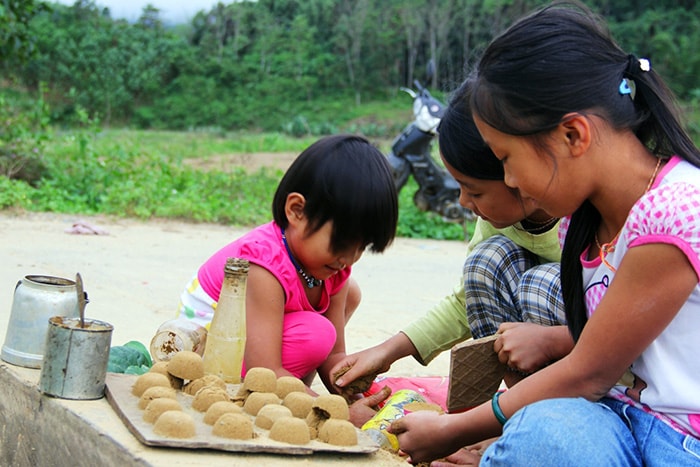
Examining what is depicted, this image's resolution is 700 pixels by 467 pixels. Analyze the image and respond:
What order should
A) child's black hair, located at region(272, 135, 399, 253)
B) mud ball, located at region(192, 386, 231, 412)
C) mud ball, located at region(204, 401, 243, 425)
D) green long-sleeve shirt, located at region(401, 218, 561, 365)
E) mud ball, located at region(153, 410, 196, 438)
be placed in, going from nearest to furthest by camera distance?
mud ball, located at region(153, 410, 196, 438), mud ball, located at region(204, 401, 243, 425), mud ball, located at region(192, 386, 231, 412), child's black hair, located at region(272, 135, 399, 253), green long-sleeve shirt, located at region(401, 218, 561, 365)

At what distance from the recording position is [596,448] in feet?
5.30

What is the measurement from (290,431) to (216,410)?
0.19 m

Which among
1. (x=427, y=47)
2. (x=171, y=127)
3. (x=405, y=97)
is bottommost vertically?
(x=171, y=127)

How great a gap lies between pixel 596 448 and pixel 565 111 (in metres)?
0.69

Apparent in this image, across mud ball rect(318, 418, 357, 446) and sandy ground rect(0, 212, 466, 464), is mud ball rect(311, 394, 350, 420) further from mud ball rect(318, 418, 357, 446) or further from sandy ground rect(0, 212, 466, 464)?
sandy ground rect(0, 212, 466, 464)

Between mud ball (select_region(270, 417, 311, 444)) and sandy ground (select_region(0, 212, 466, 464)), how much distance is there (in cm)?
163

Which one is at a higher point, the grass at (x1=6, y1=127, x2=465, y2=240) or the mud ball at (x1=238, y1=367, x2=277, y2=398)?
the mud ball at (x1=238, y1=367, x2=277, y2=398)

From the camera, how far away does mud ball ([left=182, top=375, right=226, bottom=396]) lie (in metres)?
2.03

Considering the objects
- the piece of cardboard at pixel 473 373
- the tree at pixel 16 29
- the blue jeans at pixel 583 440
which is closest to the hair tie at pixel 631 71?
the blue jeans at pixel 583 440

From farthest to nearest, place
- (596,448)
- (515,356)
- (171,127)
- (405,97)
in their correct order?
(405,97) → (171,127) → (515,356) → (596,448)

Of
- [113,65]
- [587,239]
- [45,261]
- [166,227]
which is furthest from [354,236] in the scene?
[113,65]

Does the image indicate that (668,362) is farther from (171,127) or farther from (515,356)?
(171,127)

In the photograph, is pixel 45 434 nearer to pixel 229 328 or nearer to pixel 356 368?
pixel 229 328

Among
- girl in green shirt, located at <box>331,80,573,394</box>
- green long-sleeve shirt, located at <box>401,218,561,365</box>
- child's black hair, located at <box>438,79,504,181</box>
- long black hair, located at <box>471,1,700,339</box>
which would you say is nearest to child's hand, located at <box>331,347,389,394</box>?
girl in green shirt, located at <box>331,80,573,394</box>
